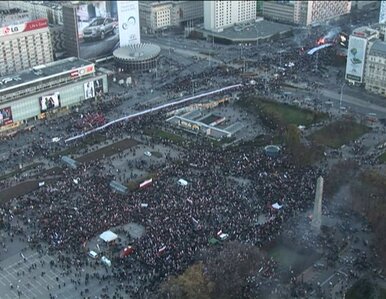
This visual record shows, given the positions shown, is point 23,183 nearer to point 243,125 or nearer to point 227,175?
point 227,175

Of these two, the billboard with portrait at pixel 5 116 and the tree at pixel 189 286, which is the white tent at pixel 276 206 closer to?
the tree at pixel 189 286

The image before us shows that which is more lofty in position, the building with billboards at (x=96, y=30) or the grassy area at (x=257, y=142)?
the building with billboards at (x=96, y=30)

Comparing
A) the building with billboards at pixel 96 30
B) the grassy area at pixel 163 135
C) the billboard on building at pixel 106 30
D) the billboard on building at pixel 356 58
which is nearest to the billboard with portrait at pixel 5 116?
the grassy area at pixel 163 135

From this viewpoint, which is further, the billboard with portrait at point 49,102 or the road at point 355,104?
the billboard with portrait at point 49,102

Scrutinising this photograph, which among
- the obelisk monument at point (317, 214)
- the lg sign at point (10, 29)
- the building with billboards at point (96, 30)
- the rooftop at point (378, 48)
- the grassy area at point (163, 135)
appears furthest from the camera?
the building with billboards at point (96, 30)

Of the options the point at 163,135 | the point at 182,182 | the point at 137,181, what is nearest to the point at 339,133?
the point at 163,135

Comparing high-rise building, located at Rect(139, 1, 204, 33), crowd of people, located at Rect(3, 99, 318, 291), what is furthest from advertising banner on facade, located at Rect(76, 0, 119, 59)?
crowd of people, located at Rect(3, 99, 318, 291)

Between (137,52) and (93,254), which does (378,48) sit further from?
(93,254)
